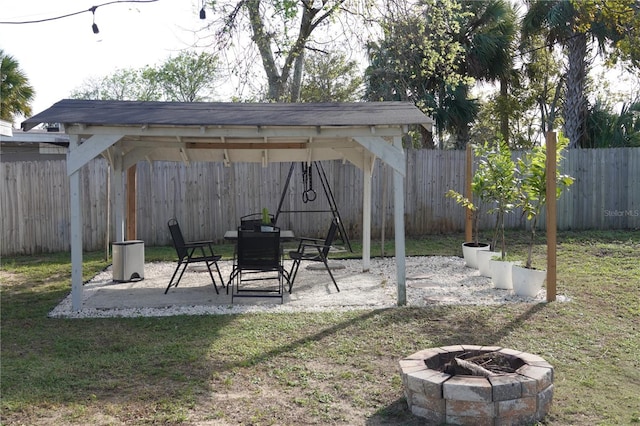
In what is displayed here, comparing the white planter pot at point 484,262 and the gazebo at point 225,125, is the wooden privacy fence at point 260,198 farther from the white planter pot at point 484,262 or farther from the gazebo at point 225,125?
the gazebo at point 225,125

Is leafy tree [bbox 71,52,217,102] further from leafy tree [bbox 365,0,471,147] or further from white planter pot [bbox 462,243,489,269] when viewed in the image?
white planter pot [bbox 462,243,489,269]

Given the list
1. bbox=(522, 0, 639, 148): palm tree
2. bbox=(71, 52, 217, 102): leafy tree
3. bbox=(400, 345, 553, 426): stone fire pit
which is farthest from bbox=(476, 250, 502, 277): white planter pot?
bbox=(71, 52, 217, 102): leafy tree

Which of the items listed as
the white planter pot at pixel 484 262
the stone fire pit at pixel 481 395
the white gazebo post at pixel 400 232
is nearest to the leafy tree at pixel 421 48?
the white planter pot at pixel 484 262

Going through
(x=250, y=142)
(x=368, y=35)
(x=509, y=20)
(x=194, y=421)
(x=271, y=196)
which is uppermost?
(x=509, y=20)

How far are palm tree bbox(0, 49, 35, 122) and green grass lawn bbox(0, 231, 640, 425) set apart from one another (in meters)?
10.6

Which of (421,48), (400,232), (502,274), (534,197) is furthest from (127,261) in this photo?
(421,48)

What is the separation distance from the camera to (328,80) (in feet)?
73.6

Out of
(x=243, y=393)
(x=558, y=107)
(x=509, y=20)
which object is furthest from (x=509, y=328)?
(x=558, y=107)

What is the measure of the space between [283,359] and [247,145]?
14.2 ft

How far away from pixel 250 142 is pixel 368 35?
14.5 ft

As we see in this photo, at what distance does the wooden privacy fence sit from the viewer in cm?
1073

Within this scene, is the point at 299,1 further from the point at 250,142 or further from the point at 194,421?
the point at 194,421

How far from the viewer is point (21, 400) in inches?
154

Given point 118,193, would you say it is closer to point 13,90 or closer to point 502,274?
point 502,274
